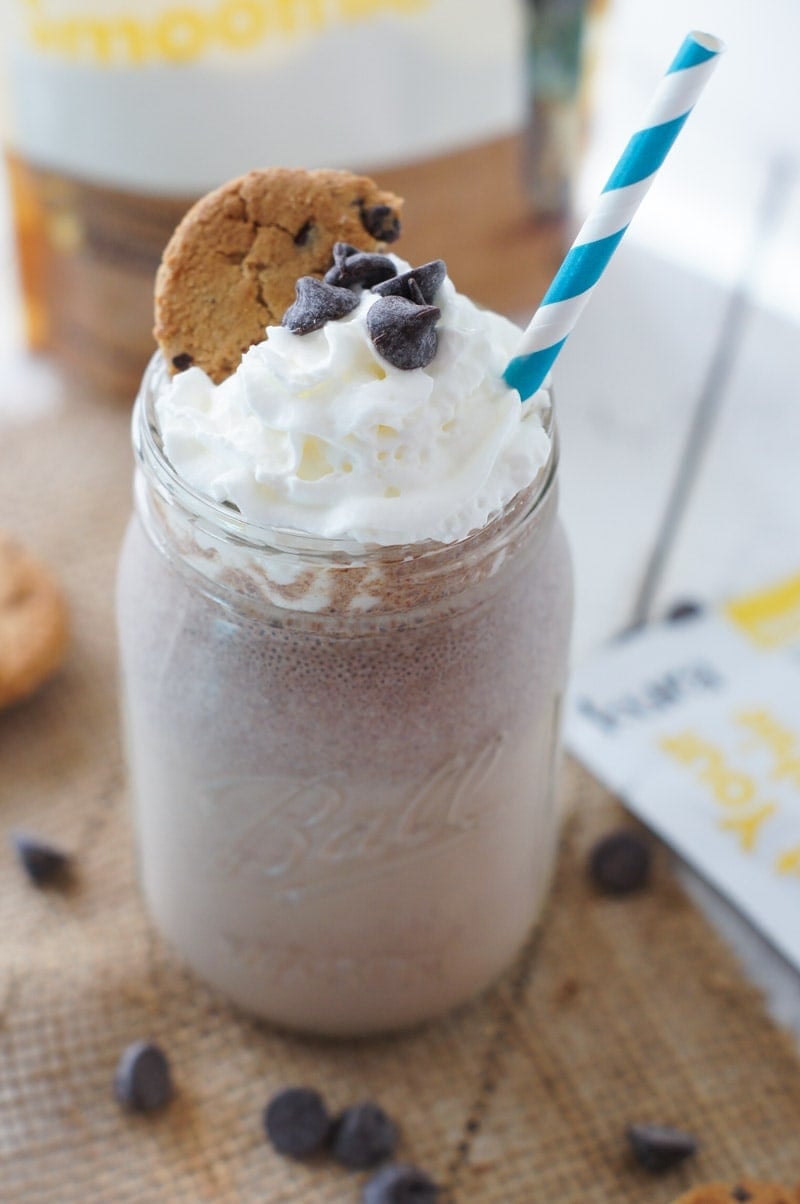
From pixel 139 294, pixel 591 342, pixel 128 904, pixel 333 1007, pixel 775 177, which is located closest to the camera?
pixel 333 1007

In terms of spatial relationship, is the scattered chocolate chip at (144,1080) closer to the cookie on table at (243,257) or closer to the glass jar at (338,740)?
the glass jar at (338,740)

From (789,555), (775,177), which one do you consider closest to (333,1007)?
(789,555)

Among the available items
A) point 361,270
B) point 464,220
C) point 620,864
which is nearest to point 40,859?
point 620,864

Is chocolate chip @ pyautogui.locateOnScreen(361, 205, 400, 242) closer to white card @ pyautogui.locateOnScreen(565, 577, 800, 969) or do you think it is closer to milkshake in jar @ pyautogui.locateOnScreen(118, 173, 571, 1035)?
milkshake in jar @ pyautogui.locateOnScreen(118, 173, 571, 1035)

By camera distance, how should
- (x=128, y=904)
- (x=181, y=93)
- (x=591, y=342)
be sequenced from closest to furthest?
(x=128, y=904) < (x=181, y=93) < (x=591, y=342)

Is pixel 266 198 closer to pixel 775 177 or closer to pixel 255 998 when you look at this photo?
pixel 255 998

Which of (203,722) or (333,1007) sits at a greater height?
(203,722)

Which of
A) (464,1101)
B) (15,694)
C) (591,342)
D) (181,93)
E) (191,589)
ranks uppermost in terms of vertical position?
(181,93)

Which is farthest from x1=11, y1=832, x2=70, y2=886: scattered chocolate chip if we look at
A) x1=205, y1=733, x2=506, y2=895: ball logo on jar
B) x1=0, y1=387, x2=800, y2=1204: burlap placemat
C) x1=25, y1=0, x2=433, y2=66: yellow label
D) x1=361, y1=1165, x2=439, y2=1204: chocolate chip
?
x1=25, y1=0, x2=433, y2=66: yellow label
